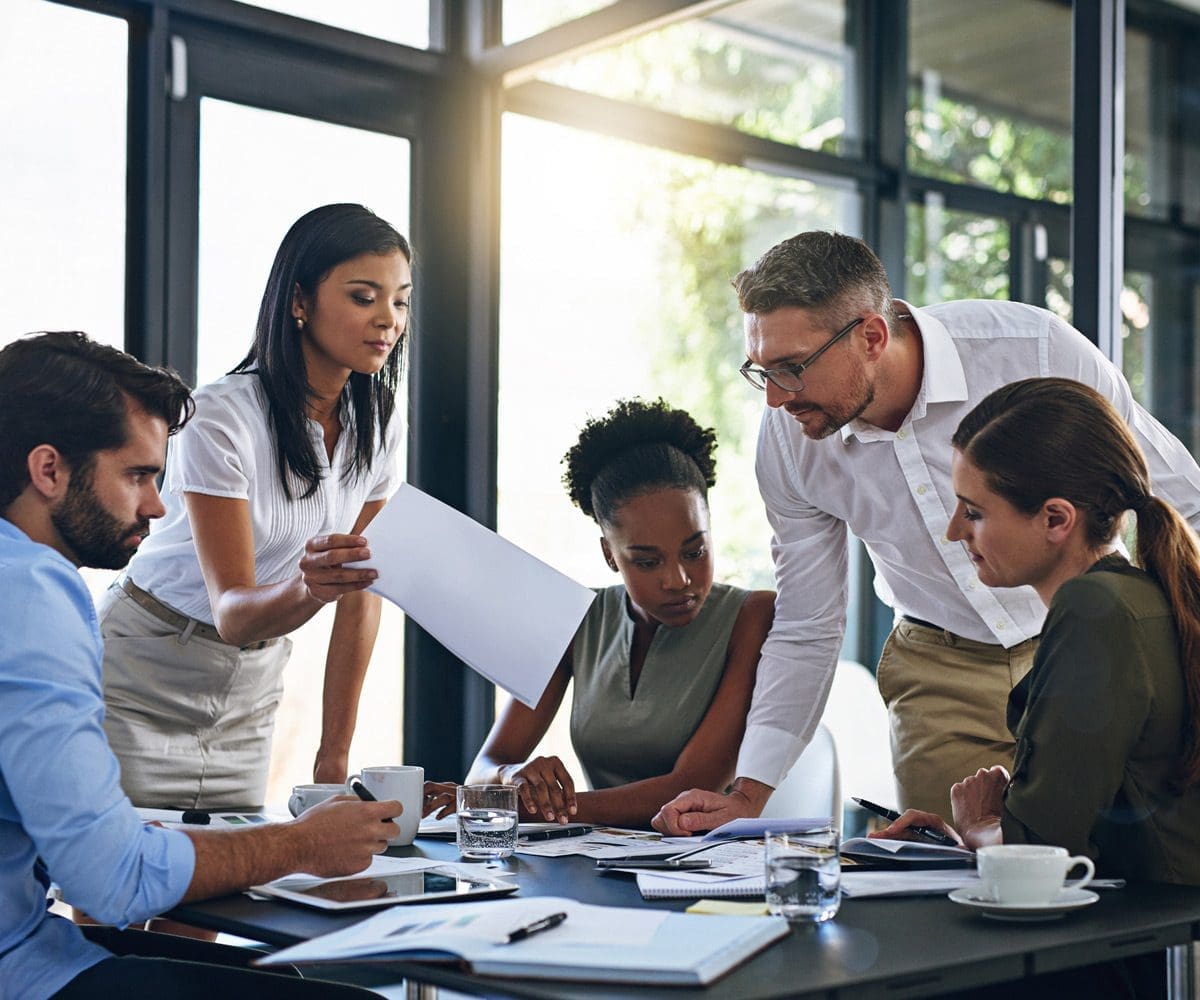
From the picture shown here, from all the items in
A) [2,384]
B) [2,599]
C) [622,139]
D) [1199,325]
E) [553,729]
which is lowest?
[553,729]

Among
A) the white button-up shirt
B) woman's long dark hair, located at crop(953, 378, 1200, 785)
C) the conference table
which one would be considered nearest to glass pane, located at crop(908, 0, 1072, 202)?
the white button-up shirt

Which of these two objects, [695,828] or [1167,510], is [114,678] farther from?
[1167,510]

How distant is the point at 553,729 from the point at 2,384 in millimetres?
2513

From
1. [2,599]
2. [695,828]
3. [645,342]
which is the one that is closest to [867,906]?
[695,828]

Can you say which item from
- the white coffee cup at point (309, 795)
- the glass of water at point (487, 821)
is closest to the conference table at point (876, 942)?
the glass of water at point (487, 821)

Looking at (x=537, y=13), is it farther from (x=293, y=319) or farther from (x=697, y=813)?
(x=697, y=813)

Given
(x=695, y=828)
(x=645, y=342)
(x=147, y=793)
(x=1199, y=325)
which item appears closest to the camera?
(x=695, y=828)

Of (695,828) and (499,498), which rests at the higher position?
(499,498)

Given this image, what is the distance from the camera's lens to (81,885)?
4.51 feet

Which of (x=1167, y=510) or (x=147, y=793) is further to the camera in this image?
(x=147, y=793)

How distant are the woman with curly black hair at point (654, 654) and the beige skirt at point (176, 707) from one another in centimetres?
40

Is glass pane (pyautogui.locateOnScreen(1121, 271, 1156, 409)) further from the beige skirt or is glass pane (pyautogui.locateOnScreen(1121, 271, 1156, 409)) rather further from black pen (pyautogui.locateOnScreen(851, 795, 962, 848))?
the beige skirt

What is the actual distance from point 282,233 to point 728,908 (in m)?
2.53

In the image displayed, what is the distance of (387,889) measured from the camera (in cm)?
149
